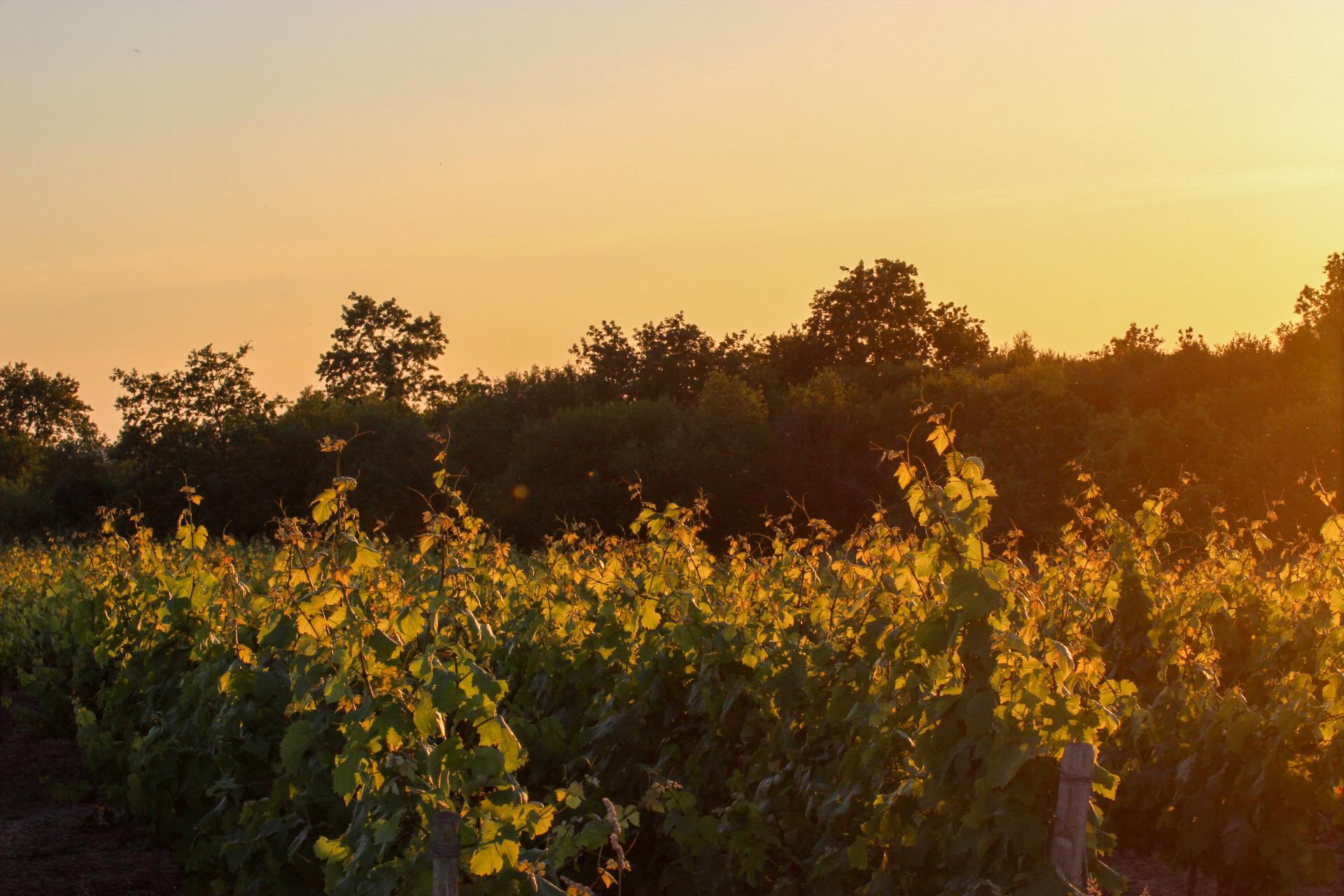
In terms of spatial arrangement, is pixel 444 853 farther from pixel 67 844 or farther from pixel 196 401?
pixel 196 401

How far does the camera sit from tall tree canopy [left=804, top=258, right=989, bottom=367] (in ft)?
167

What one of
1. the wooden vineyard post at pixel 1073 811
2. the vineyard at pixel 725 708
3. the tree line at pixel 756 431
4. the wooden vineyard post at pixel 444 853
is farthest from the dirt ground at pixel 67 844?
the tree line at pixel 756 431

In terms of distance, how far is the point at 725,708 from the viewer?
5.86 metres

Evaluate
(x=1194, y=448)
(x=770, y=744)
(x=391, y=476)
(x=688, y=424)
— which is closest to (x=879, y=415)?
(x=688, y=424)

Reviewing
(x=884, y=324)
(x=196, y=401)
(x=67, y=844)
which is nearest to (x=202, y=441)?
(x=196, y=401)

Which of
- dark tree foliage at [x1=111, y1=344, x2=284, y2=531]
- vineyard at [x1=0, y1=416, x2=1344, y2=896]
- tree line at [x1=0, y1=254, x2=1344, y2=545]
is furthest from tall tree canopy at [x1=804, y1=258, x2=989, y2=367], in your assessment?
vineyard at [x1=0, y1=416, x2=1344, y2=896]

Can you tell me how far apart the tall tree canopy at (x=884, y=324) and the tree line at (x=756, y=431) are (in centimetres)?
8

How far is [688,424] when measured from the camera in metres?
35.9

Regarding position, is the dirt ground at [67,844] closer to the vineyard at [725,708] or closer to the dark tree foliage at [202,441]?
the vineyard at [725,708]

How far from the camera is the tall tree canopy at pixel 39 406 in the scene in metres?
73.2

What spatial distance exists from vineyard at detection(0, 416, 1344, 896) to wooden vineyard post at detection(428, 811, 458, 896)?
0.33 meters

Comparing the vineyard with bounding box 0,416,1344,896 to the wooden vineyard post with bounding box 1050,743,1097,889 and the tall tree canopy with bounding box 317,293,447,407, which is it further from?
the tall tree canopy with bounding box 317,293,447,407

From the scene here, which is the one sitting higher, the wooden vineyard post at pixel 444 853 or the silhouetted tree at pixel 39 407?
the wooden vineyard post at pixel 444 853

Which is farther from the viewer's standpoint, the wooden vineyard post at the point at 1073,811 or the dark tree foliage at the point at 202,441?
the dark tree foliage at the point at 202,441
